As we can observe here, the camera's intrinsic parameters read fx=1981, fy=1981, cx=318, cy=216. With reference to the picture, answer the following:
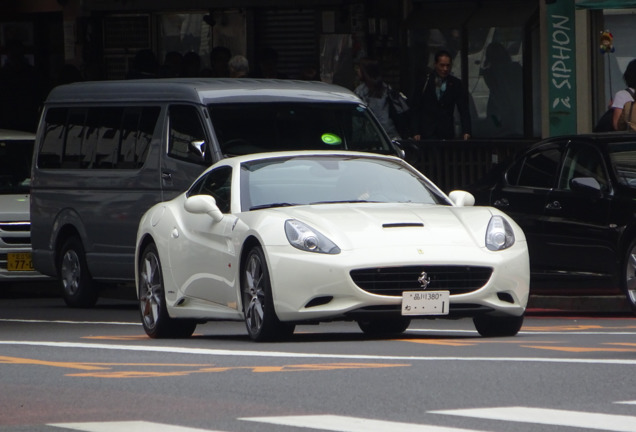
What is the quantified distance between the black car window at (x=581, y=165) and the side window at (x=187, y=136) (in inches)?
123

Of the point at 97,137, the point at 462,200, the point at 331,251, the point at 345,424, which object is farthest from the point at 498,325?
the point at 97,137

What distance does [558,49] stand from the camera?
25.5 meters

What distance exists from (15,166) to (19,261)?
133 cm

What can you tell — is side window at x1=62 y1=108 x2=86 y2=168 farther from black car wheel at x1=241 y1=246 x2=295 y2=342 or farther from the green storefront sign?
the green storefront sign

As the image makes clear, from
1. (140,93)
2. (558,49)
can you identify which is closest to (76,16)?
(558,49)

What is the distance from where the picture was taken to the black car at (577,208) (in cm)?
1638

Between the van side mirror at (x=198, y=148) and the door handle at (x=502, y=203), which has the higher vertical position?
the van side mirror at (x=198, y=148)

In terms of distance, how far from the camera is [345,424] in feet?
27.5

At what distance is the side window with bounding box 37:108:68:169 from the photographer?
19828 millimetres

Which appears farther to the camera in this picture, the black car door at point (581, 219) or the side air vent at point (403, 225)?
the black car door at point (581, 219)

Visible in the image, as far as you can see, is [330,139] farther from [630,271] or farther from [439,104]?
[439,104]

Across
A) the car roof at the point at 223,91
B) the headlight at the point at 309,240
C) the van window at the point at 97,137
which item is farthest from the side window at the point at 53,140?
the headlight at the point at 309,240

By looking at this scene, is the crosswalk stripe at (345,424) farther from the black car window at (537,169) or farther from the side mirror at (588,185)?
the black car window at (537,169)

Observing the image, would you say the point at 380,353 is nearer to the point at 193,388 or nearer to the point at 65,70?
the point at 193,388
